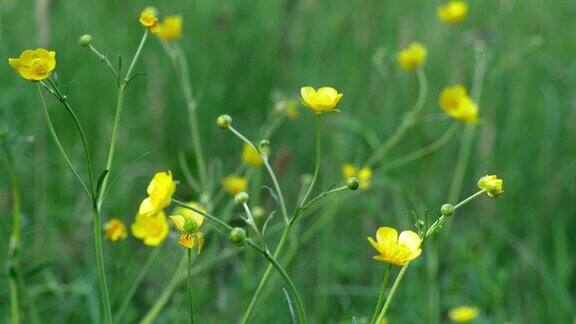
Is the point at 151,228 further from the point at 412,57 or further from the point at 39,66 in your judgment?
the point at 412,57

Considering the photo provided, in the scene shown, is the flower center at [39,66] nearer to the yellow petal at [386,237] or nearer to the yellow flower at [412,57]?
the yellow petal at [386,237]

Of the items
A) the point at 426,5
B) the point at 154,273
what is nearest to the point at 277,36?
the point at 426,5

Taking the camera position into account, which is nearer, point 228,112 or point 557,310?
point 557,310

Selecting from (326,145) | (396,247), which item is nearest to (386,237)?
(396,247)

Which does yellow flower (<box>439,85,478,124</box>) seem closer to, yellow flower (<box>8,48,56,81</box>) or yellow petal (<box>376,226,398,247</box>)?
yellow petal (<box>376,226,398,247</box>)

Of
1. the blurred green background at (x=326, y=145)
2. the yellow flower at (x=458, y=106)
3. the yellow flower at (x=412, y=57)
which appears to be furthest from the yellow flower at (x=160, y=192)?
the yellow flower at (x=412, y=57)

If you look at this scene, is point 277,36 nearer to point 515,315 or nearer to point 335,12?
point 335,12
